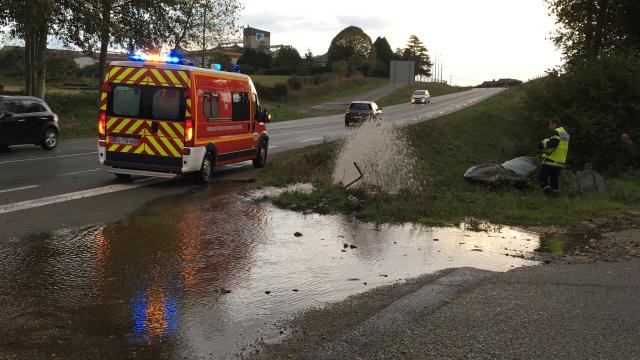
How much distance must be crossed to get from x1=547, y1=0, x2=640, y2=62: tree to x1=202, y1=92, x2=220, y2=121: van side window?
17.4m

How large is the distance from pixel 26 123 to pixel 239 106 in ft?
25.3

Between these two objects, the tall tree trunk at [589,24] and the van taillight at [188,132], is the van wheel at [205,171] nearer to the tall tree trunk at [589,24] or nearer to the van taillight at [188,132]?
the van taillight at [188,132]

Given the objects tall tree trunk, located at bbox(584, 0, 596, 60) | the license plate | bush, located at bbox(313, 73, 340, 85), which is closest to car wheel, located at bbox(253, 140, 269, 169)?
the license plate

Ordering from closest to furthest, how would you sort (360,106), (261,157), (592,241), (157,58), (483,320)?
(483,320) < (592,241) < (157,58) < (261,157) < (360,106)

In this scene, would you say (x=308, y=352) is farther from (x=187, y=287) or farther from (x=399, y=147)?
(x=399, y=147)

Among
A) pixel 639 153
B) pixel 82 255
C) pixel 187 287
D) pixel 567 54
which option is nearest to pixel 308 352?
pixel 187 287

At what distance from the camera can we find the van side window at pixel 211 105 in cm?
1160

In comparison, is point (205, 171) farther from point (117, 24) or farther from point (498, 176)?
point (117, 24)

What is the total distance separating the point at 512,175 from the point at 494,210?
3892 millimetres

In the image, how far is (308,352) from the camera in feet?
13.1

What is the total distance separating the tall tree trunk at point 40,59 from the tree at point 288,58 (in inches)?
2749

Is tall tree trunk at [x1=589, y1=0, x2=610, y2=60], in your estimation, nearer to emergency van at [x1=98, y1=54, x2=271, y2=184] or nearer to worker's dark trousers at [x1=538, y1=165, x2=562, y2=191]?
worker's dark trousers at [x1=538, y1=165, x2=562, y2=191]

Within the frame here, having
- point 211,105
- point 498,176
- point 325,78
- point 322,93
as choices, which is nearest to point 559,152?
point 498,176

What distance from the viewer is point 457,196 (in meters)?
→ 11.2
